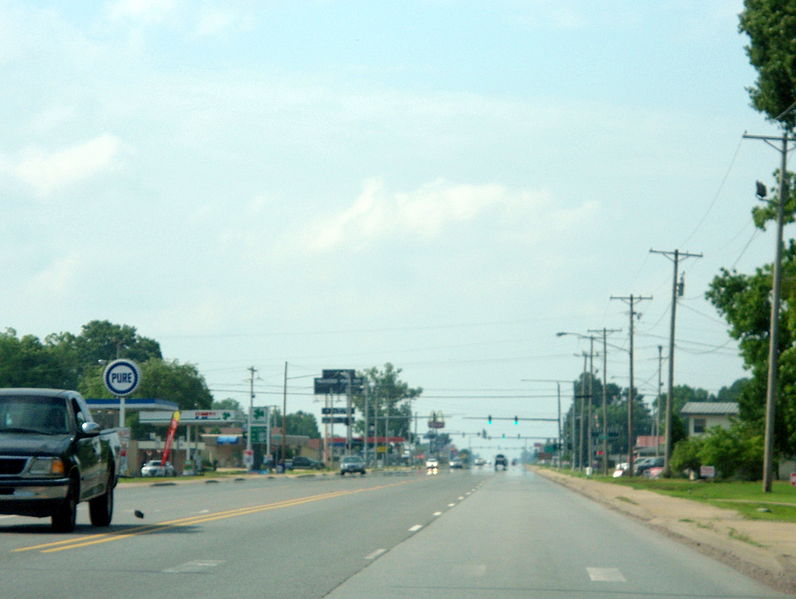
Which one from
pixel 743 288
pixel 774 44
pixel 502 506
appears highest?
pixel 774 44

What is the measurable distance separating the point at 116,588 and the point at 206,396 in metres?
133

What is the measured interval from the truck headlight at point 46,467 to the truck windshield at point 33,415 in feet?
2.85

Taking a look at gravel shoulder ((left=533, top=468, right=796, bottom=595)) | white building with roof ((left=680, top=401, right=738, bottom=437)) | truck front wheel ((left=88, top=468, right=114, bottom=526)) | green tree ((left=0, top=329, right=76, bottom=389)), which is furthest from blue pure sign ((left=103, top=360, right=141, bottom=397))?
white building with roof ((left=680, top=401, right=738, bottom=437))

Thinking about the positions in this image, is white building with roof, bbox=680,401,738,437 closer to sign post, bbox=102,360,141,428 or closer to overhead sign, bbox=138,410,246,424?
overhead sign, bbox=138,410,246,424

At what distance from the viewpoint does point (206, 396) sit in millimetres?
143750

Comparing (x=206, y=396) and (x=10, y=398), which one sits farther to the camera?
(x=206, y=396)

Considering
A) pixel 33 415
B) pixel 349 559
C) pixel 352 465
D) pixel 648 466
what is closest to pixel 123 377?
pixel 33 415

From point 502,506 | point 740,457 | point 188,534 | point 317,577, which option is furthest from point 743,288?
point 317,577

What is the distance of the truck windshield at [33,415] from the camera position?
19.2 meters

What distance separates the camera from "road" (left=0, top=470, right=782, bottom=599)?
12.9 meters

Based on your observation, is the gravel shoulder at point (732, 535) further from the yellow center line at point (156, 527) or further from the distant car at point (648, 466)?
the distant car at point (648, 466)

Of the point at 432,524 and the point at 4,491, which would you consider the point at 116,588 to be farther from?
the point at 432,524

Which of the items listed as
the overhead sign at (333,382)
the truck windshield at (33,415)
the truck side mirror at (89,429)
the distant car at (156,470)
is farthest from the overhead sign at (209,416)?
the overhead sign at (333,382)

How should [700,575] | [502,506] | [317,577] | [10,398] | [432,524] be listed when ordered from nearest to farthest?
[317,577] → [700,575] → [10,398] → [432,524] → [502,506]
